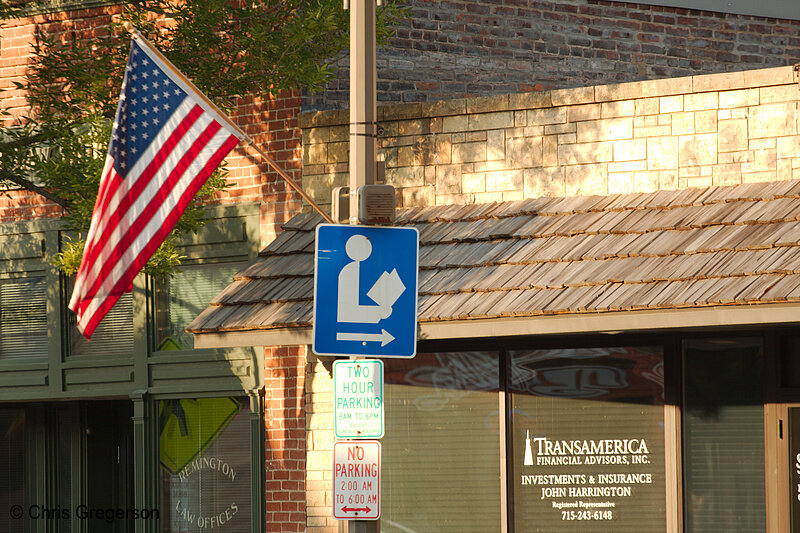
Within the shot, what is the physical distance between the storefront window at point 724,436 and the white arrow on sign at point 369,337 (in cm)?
390

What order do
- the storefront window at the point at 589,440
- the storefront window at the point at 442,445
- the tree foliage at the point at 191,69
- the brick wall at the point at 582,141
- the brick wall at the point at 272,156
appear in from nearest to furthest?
the brick wall at the point at 582,141
the storefront window at the point at 589,440
the tree foliage at the point at 191,69
the storefront window at the point at 442,445
the brick wall at the point at 272,156

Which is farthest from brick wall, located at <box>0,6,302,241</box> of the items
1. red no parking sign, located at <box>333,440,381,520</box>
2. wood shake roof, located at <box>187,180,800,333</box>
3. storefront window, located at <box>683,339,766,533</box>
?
red no parking sign, located at <box>333,440,381,520</box>

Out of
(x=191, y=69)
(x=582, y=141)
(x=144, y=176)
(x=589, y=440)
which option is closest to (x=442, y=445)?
(x=589, y=440)

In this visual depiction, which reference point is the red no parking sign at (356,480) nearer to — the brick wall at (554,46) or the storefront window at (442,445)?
the storefront window at (442,445)

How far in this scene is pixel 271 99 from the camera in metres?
13.5

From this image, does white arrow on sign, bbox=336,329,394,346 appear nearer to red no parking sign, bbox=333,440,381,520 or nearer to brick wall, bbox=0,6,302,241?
red no parking sign, bbox=333,440,381,520

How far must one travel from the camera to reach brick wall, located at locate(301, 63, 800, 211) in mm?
11008

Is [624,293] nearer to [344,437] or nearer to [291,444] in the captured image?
[344,437]

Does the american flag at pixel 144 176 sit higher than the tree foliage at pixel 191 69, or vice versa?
the tree foliage at pixel 191 69

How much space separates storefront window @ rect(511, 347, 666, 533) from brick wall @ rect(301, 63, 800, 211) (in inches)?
63.5

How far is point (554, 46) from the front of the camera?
1611 centimetres

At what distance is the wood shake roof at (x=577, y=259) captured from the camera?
9.74 metres

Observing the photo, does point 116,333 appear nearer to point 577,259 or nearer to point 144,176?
point 144,176

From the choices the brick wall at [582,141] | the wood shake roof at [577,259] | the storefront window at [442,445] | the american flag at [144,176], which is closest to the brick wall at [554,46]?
the brick wall at [582,141]
